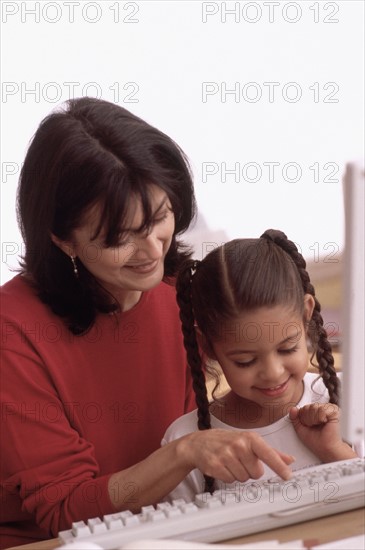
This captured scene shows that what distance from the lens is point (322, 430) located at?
4.25ft

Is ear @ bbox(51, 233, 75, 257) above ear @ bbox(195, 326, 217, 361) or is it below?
above

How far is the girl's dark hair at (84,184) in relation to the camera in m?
1.31

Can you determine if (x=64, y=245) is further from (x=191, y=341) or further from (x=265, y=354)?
(x=265, y=354)

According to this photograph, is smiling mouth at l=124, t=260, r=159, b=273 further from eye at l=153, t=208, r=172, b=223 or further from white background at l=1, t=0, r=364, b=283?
white background at l=1, t=0, r=364, b=283

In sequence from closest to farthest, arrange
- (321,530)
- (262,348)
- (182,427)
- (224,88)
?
(321,530) < (262,348) < (182,427) < (224,88)

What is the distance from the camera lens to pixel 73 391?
1434 millimetres

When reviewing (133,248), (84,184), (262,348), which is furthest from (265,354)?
(84,184)

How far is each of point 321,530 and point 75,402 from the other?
0.51m

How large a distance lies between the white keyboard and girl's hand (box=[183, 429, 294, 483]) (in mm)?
21

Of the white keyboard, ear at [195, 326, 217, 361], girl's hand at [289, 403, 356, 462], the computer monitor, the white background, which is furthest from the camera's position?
the white background

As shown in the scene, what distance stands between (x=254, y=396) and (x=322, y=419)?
0.11 metres

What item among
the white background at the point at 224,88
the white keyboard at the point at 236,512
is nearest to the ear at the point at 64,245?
the white keyboard at the point at 236,512

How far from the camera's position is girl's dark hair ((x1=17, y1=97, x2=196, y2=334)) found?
131 centimetres

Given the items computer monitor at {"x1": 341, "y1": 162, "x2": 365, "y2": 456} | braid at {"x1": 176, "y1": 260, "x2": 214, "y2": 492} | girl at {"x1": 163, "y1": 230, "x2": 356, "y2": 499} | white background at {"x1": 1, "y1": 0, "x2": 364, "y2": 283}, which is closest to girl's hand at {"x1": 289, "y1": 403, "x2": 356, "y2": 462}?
girl at {"x1": 163, "y1": 230, "x2": 356, "y2": 499}
